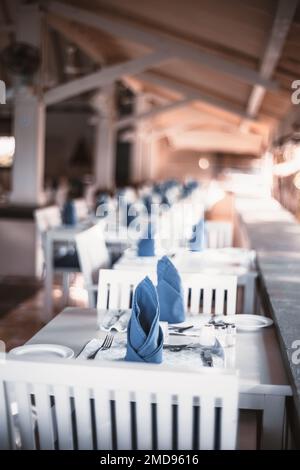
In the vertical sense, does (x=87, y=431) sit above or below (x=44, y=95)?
below

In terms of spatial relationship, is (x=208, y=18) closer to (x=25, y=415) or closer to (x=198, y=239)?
(x=198, y=239)

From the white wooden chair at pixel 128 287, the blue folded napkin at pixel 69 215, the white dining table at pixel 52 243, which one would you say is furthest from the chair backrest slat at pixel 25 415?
the blue folded napkin at pixel 69 215

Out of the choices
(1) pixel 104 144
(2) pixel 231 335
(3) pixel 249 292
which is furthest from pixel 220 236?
(1) pixel 104 144

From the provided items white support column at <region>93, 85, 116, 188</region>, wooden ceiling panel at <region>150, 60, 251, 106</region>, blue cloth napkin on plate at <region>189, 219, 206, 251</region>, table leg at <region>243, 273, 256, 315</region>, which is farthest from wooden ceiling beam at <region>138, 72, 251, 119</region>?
table leg at <region>243, 273, 256, 315</region>

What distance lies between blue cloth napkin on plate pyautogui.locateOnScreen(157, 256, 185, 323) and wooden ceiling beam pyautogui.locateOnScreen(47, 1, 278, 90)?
13.8 feet

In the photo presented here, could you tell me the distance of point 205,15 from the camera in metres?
5.05

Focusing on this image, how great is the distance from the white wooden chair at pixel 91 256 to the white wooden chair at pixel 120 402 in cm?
219

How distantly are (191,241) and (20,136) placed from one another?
3.52 metres

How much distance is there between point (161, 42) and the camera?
675cm

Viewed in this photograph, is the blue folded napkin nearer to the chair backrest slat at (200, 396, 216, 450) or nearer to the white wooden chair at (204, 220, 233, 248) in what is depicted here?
the white wooden chair at (204, 220, 233, 248)

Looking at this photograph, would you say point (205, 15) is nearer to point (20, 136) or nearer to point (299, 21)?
point (299, 21)

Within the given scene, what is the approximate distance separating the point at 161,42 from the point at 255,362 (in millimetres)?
5399

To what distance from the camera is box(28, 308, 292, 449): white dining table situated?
1.77 meters

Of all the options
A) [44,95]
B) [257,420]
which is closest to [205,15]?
[44,95]
